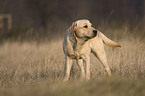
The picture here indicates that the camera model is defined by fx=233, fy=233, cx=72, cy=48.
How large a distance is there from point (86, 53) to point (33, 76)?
1.23 meters

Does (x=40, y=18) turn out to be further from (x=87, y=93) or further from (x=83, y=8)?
(x=87, y=93)

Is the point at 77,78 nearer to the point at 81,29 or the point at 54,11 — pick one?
the point at 81,29

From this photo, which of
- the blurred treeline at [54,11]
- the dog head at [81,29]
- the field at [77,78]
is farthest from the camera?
the blurred treeline at [54,11]

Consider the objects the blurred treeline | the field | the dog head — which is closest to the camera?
the field

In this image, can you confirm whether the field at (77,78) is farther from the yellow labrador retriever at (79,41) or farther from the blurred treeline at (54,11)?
the blurred treeline at (54,11)

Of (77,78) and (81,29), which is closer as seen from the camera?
(81,29)

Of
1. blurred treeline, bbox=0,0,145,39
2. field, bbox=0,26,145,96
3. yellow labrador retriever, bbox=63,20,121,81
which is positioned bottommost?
field, bbox=0,26,145,96

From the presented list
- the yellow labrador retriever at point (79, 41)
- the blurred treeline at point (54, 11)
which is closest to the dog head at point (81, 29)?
the yellow labrador retriever at point (79, 41)

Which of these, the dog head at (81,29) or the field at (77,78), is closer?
the field at (77,78)

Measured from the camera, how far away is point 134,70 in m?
4.74

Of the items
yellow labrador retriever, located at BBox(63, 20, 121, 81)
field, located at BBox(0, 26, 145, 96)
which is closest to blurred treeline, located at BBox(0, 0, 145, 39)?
field, located at BBox(0, 26, 145, 96)

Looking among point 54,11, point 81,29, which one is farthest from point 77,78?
point 54,11

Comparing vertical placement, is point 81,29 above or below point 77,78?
above

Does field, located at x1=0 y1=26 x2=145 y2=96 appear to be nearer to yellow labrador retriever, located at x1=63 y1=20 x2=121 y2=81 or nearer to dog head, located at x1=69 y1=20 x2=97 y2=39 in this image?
yellow labrador retriever, located at x1=63 y1=20 x2=121 y2=81
